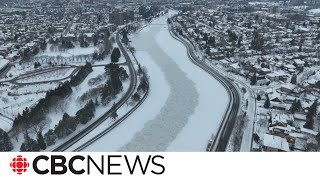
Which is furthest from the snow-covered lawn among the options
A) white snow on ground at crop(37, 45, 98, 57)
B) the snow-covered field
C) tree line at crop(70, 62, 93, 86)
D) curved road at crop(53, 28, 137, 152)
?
the snow-covered field

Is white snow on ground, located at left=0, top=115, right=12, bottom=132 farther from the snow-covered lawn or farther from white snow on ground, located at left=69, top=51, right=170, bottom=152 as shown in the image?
the snow-covered lawn

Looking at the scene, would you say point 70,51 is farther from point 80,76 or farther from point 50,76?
point 80,76

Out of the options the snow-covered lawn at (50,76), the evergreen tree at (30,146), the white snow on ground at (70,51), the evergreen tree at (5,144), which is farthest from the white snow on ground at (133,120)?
the white snow on ground at (70,51)

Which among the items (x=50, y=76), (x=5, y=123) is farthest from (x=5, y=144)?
(x=50, y=76)

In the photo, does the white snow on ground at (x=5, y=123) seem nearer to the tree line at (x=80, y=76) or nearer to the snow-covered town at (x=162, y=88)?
the snow-covered town at (x=162, y=88)
